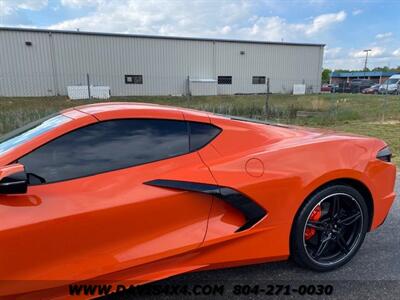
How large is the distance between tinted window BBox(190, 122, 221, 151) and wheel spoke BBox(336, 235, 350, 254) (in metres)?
1.37

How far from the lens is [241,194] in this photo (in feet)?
7.09

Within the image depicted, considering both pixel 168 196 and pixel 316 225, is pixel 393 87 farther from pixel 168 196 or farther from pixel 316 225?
pixel 168 196

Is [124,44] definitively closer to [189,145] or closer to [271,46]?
[271,46]

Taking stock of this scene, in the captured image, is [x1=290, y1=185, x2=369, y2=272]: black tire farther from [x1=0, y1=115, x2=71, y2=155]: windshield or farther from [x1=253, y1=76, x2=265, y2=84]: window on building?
[x1=253, y1=76, x2=265, y2=84]: window on building

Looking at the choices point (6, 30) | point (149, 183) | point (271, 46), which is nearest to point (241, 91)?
point (271, 46)

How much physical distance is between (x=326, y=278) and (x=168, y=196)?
148cm

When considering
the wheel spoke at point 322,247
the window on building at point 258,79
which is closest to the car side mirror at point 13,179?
the wheel spoke at point 322,247

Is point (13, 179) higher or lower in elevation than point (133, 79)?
lower

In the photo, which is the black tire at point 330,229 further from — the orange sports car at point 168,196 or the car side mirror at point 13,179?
the car side mirror at point 13,179

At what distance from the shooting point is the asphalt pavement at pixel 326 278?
2.33 meters

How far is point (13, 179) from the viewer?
1.70m

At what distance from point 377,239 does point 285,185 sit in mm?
1519

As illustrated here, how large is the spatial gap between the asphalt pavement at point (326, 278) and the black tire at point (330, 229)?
0.10m

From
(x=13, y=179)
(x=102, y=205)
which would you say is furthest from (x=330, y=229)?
(x=13, y=179)
